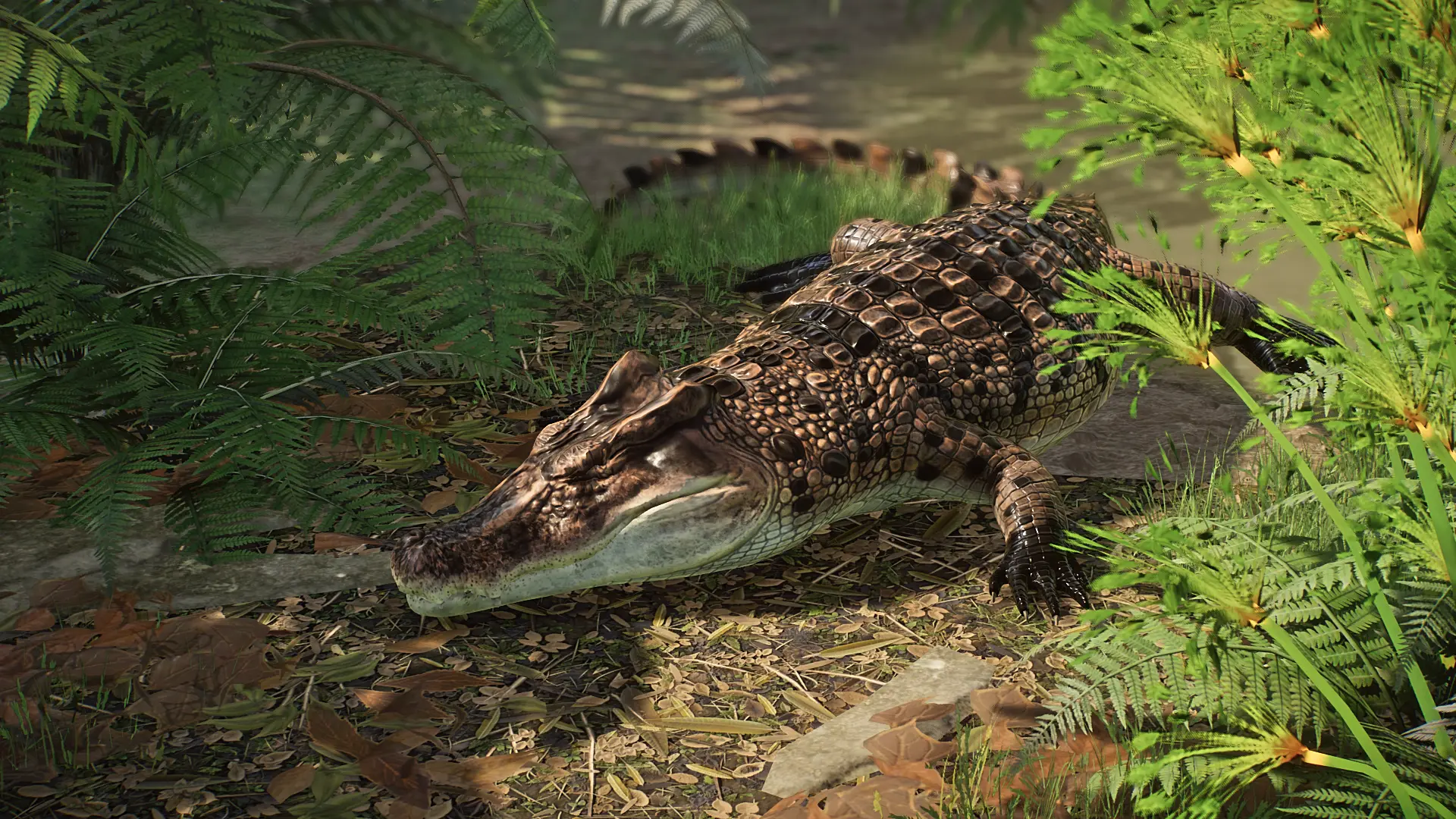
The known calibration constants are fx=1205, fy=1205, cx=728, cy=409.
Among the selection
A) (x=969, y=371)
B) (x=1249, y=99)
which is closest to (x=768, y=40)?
(x=969, y=371)

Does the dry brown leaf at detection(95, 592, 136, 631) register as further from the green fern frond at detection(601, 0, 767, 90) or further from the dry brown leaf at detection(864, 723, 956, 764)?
the green fern frond at detection(601, 0, 767, 90)

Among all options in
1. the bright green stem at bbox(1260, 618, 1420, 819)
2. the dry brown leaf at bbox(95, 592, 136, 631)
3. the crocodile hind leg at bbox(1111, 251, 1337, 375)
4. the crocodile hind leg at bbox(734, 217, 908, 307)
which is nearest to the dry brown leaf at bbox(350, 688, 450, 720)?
the dry brown leaf at bbox(95, 592, 136, 631)

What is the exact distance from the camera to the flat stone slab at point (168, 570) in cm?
279

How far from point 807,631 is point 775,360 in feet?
2.42

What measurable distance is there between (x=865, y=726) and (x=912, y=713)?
10 cm

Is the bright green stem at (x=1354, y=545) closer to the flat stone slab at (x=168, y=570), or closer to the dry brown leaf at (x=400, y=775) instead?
the dry brown leaf at (x=400, y=775)

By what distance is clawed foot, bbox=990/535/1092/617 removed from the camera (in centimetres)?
277

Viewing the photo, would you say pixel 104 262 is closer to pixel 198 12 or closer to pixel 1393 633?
pixel 198 12

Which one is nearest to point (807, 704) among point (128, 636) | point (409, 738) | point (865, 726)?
point (865, 726)

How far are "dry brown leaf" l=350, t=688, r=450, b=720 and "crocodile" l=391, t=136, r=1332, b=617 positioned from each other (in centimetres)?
22

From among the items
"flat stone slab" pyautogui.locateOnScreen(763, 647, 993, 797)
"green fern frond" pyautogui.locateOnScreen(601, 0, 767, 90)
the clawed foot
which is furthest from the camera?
"green fern frond" pyautogui.locateOnScreen(601, 0, 767, 90)

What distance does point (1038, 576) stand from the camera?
2.79m

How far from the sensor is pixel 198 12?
121 inches

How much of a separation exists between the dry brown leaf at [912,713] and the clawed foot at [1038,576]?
0.46 meters
